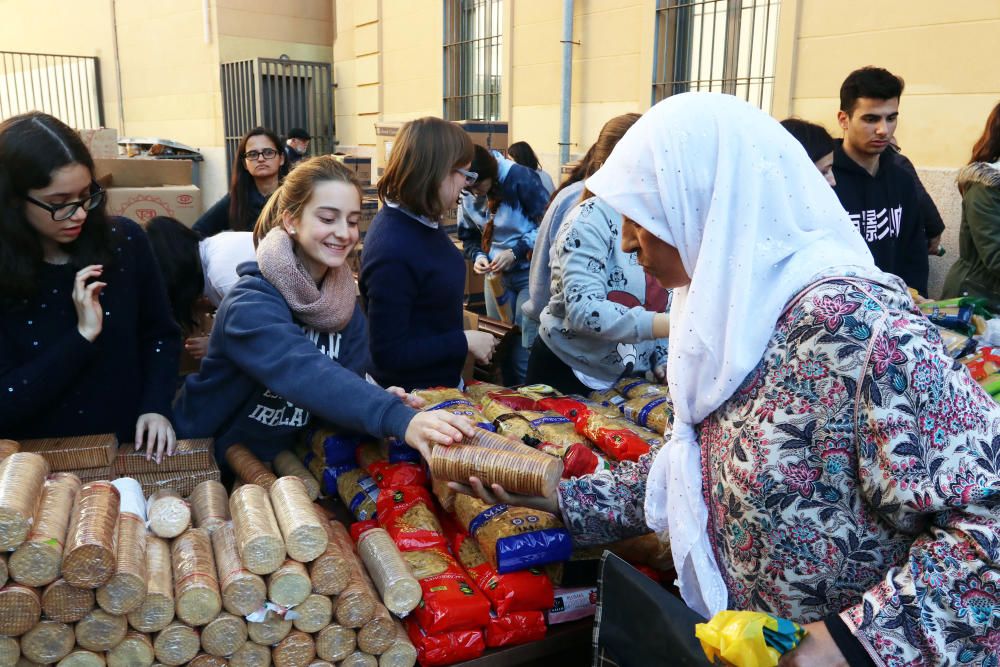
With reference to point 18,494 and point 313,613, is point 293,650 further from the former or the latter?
point 18,494

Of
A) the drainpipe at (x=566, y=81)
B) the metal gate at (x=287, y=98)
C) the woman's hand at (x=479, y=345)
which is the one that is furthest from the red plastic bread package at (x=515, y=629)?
the metal gate at (x=287, y=98)

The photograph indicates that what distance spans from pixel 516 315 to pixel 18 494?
3.89 m

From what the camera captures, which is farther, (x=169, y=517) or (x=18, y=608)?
(x=169, y=517)

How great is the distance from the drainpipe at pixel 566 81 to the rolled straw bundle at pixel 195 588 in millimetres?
6656

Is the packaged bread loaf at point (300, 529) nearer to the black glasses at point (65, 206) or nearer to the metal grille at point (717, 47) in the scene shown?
the black glasses at point (65, 206)

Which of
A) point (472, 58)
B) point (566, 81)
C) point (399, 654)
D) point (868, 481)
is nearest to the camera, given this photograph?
point (868, 481)

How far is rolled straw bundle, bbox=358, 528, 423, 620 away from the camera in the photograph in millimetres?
1422

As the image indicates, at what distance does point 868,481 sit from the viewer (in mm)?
1053

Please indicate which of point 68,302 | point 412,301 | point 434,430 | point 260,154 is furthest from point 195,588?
point 260,154

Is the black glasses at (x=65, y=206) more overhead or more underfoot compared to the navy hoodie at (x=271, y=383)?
more overhead

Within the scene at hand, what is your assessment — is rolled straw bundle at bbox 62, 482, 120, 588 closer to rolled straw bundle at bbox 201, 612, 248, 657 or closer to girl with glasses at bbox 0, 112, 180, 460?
rolled straw bundle at bbox 201, 612, 248, 657

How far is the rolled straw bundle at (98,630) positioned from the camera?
1204mm

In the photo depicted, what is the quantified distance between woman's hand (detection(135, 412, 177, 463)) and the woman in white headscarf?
1243 millimetres

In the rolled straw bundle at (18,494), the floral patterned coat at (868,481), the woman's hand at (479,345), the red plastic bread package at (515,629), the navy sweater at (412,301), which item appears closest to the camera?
the floral patterned coat at (868,481)
